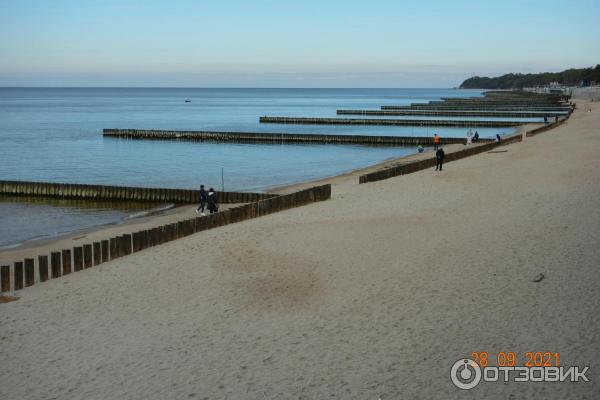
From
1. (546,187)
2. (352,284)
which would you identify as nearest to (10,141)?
(546,187)

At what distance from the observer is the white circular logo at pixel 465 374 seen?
8.97 m

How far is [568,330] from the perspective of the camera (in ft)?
34.8

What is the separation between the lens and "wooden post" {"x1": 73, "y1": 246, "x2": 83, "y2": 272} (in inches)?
617

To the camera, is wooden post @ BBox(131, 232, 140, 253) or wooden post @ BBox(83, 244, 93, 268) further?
wooden post @ BBox(131, 232, 140, 253)

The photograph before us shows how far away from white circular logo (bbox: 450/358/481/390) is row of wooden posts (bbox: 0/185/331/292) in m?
9.81

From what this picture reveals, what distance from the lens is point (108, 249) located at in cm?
1644

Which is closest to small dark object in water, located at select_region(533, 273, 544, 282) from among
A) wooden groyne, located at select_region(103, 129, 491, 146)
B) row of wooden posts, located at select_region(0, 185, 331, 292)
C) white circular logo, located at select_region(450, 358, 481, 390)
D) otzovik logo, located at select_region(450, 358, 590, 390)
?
otzovik logo, located at select_region(450, 358, 590, 390)

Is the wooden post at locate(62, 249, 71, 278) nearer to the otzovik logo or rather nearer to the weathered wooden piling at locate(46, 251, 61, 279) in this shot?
the weathered wooden piling at locate(46, 251, 61, 279)

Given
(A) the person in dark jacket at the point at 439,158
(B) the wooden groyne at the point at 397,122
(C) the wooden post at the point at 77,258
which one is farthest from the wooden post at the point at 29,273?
(B) the wooden groyne at the point at 397,122

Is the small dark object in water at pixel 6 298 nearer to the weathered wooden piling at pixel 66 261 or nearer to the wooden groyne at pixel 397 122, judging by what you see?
the weathered wooden piling at pixel 66 261

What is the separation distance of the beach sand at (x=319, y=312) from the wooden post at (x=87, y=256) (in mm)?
334

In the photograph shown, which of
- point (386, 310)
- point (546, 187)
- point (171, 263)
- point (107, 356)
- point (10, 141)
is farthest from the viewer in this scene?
point (10, 141)

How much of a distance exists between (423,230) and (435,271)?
14.0ft

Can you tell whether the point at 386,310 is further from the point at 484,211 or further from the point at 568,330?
the point at 484,211
